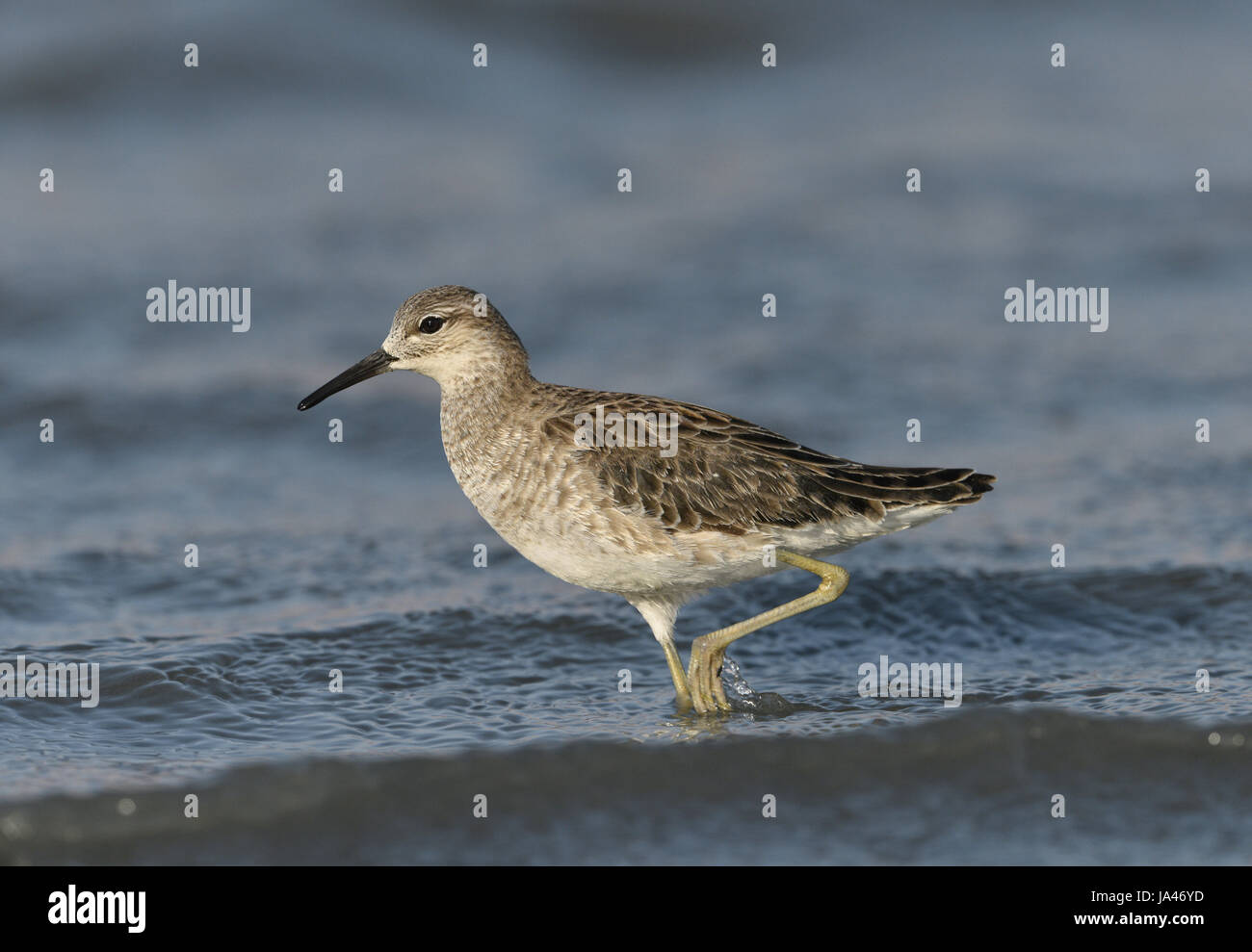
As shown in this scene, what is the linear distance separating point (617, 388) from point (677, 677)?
5044mm

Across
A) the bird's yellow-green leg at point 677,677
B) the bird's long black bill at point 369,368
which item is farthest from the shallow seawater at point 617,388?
the bird's long black bill at point 369,368

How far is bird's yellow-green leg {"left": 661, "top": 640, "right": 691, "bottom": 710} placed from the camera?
8.62 metres

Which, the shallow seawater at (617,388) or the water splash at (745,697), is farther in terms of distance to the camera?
the water splash at (745,697)

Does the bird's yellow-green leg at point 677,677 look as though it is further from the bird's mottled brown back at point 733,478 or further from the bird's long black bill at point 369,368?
the bird's long black bill at point 369,368

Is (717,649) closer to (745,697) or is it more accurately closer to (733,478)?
(745,697)

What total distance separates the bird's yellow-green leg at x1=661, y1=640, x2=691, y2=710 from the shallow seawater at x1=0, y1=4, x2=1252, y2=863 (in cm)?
11

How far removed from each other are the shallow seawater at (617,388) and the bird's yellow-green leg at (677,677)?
106 mm

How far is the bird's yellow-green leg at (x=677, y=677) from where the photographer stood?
28.3 ft

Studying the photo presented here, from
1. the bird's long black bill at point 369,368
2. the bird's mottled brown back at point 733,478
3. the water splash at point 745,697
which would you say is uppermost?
the bird's long black bill at point 369,368

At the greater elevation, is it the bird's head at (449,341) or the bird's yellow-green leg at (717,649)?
the bird's head at (449,341)

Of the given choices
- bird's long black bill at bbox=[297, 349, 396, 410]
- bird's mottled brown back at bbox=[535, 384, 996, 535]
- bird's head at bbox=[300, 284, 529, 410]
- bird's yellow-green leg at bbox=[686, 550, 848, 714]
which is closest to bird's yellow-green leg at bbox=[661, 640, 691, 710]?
bird's yellow-green leg at bbox=[686, 550, 848, 714]

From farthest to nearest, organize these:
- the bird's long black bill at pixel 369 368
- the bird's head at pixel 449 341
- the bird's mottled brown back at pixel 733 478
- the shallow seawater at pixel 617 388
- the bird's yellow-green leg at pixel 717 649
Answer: the bird's long black bill at pixel 369 368
the bird's head at pixel 449 341
the bird's yellow-green leg at pixel 717 649
the bird's mottled brown back at pixel 733 478
the shallow seawater at pixel 617 388
